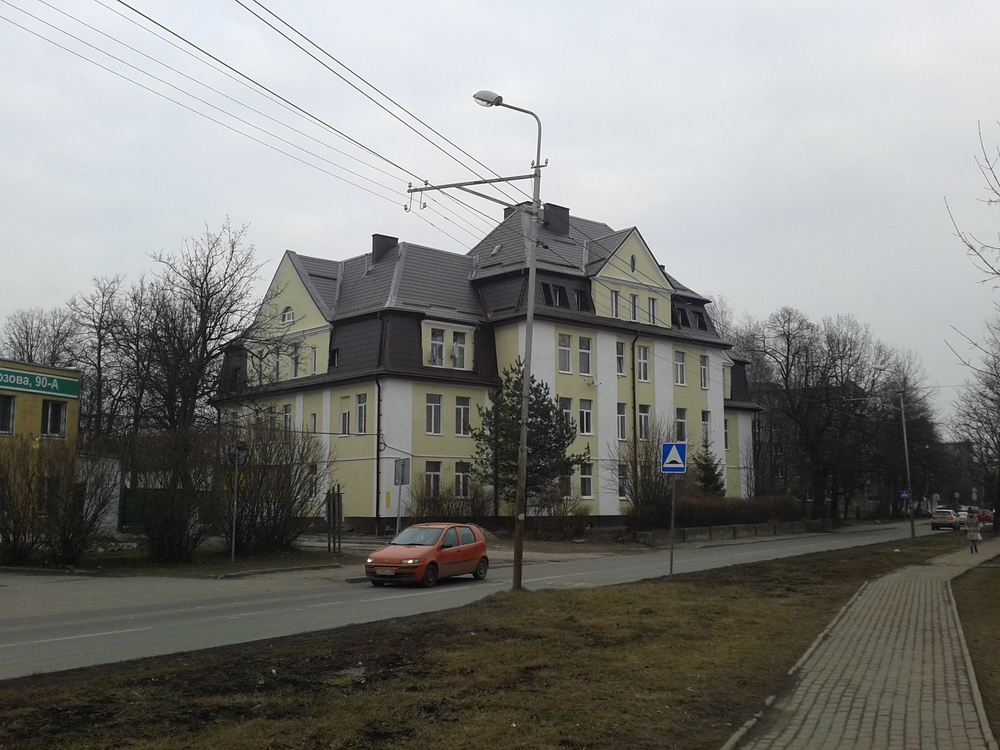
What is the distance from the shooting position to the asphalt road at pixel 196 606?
11.5m

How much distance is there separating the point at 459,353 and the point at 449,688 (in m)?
37.8

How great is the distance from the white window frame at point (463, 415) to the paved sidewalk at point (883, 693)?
3137cm

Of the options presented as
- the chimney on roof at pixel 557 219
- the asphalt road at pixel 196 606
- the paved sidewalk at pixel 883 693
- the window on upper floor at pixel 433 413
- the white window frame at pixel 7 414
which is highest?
the chimney on roof at pixel 557 219

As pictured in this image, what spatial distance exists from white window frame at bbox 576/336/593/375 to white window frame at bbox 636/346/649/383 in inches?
163

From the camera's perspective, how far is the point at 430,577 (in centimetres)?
2091

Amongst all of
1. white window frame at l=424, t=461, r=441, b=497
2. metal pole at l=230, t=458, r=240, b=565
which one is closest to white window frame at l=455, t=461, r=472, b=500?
Answer: white window frame at l=424, t=461, r=441, b=497

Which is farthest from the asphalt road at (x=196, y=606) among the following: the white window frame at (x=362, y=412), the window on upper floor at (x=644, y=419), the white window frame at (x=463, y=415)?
the window on upper floor at (x=644, y=419)

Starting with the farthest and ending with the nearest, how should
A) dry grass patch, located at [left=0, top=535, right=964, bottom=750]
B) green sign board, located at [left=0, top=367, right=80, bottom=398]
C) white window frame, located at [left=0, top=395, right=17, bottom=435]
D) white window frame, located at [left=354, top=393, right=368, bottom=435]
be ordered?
1. white window frame, located at [left=354, top=393, right=368, bottom=435]
2. green sign board, located at [left=0, top=367, right=80, bottom=398]
3. white window frame, located at [left=0, top=395, right=17, bottom=435]
4. dry grass patch, located at [left=0, top=535, right=964, bottom=750]

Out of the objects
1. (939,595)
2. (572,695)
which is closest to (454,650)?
(572,695)

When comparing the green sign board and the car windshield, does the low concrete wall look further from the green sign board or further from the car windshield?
the green sign board

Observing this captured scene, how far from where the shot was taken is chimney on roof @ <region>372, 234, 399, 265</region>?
49094mm

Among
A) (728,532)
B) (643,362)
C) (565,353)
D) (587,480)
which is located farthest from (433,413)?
(728,532)

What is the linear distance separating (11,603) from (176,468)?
7.18 meters

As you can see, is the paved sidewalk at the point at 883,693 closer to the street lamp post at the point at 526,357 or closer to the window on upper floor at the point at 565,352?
the street lamp post at the point at 526,357
